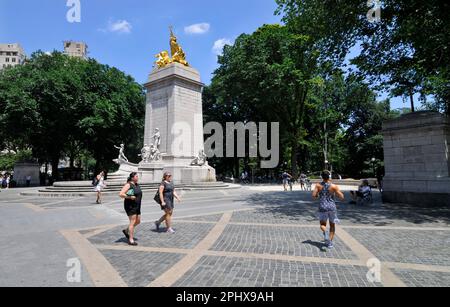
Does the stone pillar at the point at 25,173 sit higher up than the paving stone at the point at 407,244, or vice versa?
the stone pillar at the point at 25,173

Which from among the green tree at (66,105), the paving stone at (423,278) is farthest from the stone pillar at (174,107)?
the paving stone at (423,278)

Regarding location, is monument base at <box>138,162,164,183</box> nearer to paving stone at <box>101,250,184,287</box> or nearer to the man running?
paving stone at <box>101,250,184,287</box>

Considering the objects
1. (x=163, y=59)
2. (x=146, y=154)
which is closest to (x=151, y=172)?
(x=146, y=154)

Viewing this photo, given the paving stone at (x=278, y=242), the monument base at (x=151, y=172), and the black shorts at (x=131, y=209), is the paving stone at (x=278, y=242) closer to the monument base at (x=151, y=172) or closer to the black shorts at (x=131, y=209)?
the black shorts at (x=131, y=209)

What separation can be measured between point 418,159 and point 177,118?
19382 millimetres

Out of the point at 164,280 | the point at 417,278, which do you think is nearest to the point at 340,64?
the point at 417,278

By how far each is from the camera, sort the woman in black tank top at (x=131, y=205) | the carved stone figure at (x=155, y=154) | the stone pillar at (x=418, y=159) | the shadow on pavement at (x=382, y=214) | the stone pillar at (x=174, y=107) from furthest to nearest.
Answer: the stone pillar at (x=174, y=107), the carved stone figure at (x=155, y=154), the stone pillar at (x=418, y=159), the shadow on pavement at (x=382, y=214), the woman in black tank top at (x=131, y=205)

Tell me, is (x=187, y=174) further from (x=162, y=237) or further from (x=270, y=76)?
(x=162, y=237)

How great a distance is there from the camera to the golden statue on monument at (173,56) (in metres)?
29.7

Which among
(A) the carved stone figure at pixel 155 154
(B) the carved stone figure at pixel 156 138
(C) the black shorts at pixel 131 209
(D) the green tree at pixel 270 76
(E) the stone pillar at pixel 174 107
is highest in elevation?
(D) the green tree at pixel 270 76

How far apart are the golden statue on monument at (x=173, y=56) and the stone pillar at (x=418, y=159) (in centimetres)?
2134

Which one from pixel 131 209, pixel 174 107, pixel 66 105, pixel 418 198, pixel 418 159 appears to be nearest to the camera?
pixel 131 209

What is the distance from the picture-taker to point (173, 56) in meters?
29.8

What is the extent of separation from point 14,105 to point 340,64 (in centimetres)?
2989
